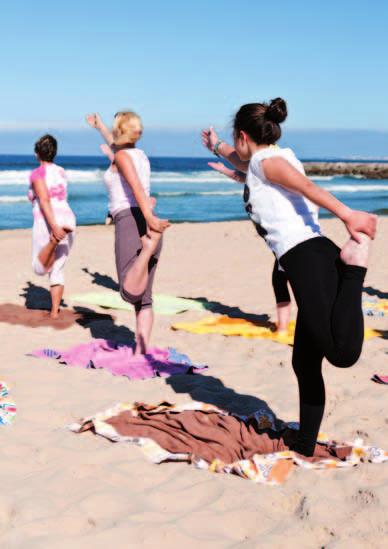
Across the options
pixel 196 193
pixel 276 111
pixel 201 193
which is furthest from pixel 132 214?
pixel 201 193

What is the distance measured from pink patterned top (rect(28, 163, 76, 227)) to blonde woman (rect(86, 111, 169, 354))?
1578mm

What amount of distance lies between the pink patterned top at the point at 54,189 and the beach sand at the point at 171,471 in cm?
117

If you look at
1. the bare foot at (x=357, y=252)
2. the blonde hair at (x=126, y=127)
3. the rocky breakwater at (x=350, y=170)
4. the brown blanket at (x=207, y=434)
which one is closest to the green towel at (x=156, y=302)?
the blonde hair at (x=126, y=127)

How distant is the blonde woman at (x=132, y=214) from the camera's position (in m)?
5.05

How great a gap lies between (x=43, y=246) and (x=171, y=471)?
391cm

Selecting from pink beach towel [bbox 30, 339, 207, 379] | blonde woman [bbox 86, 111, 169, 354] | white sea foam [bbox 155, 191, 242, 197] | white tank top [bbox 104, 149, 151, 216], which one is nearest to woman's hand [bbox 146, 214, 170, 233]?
blonde woman [bbox 86, 111, 169, 354]

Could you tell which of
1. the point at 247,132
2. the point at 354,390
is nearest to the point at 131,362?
the point at 354,390

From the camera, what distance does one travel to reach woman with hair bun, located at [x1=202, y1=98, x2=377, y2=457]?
311cm

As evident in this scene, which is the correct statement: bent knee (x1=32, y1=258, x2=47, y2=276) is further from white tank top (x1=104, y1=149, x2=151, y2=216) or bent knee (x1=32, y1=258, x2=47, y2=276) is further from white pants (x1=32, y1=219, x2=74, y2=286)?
white tank top (x1=104, y1=149, x2=151, y2=216)

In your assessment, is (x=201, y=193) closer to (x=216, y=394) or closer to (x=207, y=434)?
(x=216, y=394)

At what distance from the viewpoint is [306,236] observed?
3279mm

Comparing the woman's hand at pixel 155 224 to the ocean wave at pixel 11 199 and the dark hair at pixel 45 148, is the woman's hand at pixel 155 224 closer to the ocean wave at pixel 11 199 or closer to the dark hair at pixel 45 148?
the dark hair at pixel 45 148

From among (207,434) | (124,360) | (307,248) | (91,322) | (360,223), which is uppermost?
(360,223)

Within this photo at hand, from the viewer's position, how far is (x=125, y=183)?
5316 millimetres
